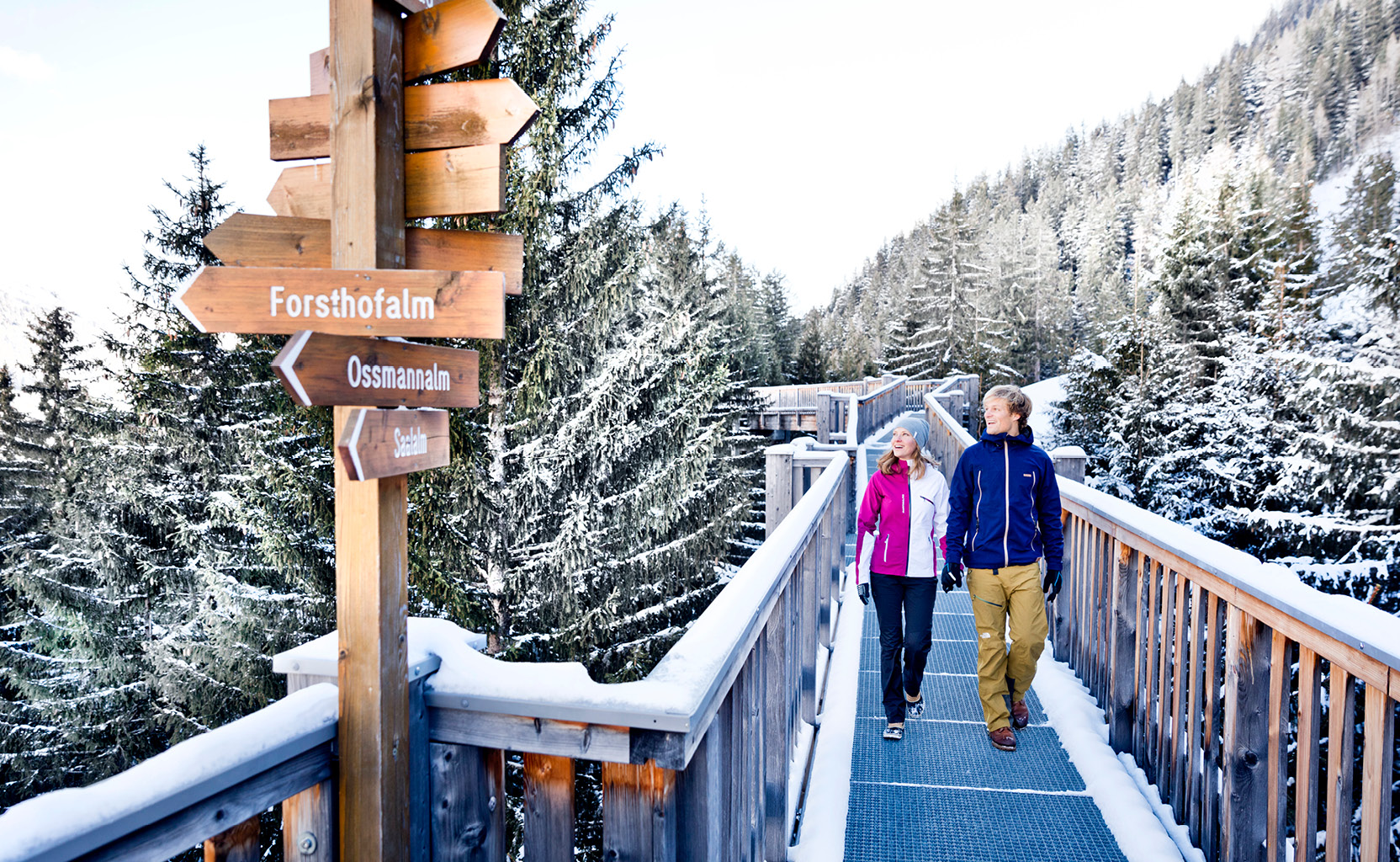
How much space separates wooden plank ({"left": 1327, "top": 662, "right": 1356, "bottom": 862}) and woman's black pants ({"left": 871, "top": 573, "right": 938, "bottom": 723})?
2.15 metres

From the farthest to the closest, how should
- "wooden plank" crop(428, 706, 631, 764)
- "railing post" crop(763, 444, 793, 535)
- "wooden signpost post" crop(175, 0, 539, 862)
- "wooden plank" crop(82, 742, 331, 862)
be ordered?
1. "railing post" crop(763, 444, 793, 535)
2. "wooden signpost post" crop(175, 0, 539, 862)
3. "wooden plank" crop(428, 706, 631, 764)
4. "wooden plank" crop(82, 742, 331, 862)

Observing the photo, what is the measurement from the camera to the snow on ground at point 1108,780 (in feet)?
9.74

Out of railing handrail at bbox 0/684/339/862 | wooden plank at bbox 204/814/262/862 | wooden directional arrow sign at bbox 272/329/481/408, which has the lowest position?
wooden plank at bbox 204/814/262/862

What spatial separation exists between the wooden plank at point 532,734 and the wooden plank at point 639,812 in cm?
6

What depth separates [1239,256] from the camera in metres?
25.3

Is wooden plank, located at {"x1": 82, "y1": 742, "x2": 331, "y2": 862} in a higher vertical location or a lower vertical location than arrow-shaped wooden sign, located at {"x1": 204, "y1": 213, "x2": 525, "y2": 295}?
lower

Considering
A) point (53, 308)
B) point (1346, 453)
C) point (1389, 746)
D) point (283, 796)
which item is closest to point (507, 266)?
point (283, 796)

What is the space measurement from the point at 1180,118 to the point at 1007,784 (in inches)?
5276

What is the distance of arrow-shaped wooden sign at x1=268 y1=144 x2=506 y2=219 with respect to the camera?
6.20ft

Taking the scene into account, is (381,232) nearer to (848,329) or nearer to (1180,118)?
(848,329)

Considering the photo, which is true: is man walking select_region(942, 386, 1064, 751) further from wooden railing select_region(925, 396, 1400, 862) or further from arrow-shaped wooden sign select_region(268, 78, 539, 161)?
arrow-shaped wooden sign select_region(268, 78, 539, 161)

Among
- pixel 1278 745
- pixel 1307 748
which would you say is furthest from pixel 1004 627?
pixel 1307 748

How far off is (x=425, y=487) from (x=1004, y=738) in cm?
791

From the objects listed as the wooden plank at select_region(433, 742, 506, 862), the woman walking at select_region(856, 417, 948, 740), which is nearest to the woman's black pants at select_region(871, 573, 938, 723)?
the woman walking at select_region(856, 417, 948, 740)
